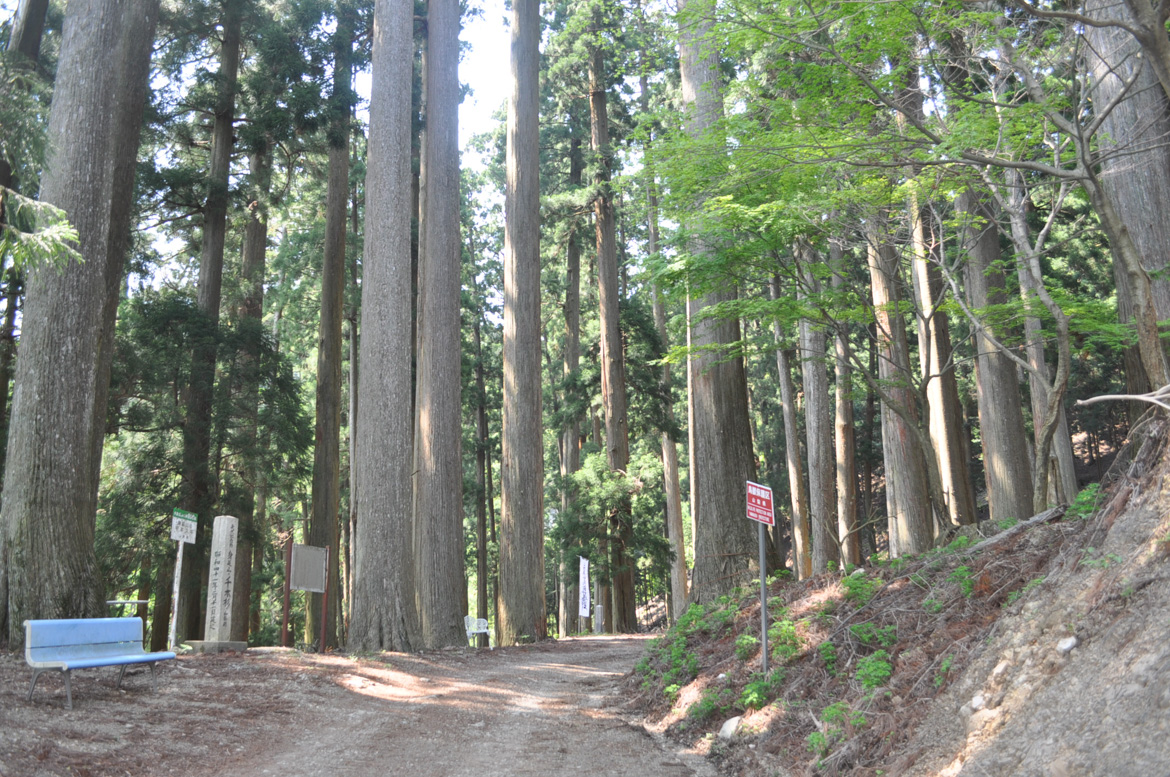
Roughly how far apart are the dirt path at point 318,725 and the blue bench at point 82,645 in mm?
291

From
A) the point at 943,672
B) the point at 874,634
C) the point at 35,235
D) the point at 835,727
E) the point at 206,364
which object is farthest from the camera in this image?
the point at 206,364

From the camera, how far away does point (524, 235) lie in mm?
16781

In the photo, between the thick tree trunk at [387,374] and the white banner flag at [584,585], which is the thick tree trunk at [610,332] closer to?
the white banner flag at [584,585]

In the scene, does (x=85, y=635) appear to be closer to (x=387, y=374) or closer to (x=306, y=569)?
(x=306, y=569)

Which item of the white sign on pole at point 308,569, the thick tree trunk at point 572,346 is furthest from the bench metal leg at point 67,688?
the thick tree trunk at point 572,346

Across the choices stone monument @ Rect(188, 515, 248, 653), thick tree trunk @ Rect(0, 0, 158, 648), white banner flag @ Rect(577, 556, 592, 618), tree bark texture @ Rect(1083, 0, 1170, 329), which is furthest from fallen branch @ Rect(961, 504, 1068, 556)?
white banner flag @ Rect(577, 556, 592, 618)

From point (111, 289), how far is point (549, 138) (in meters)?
15.9

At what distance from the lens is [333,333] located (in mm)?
18188

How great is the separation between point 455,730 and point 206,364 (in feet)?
40.1

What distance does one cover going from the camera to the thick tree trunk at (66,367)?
26.7 ft

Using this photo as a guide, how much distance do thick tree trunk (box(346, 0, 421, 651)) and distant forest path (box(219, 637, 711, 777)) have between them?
0.85 m

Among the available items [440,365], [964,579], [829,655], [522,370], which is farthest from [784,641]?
[522,370]

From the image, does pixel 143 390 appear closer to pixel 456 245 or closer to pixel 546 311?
pixel 456 245

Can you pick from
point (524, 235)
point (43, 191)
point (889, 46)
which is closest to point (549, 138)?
point (524, 235)
